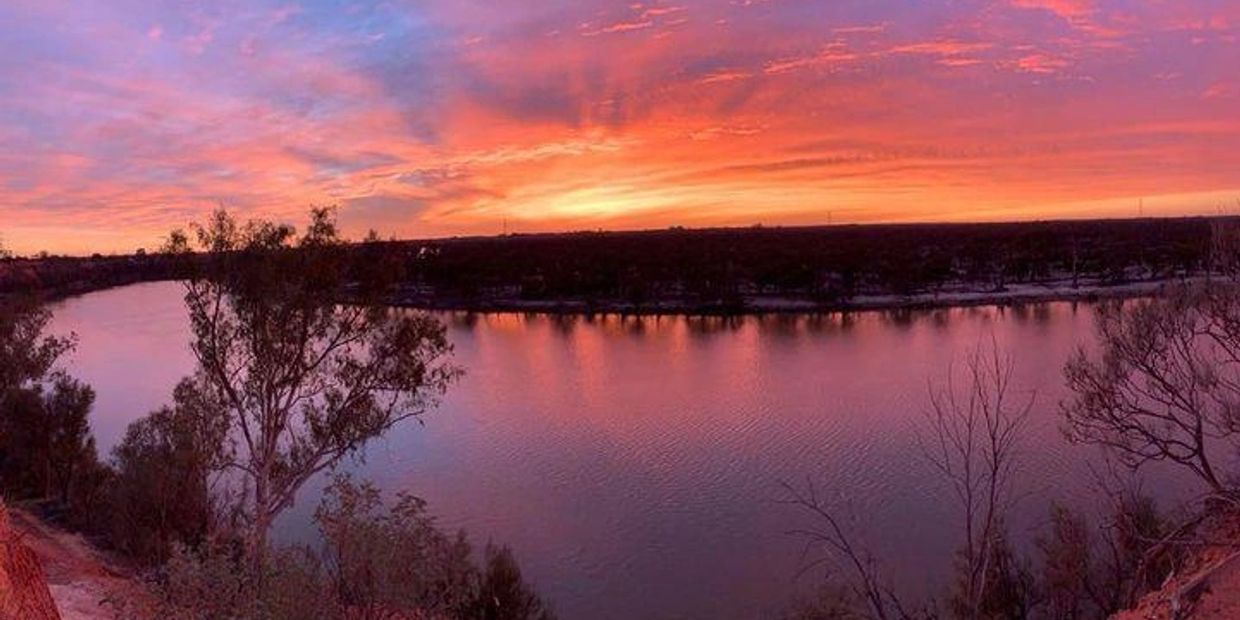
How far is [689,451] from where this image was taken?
18516 mm

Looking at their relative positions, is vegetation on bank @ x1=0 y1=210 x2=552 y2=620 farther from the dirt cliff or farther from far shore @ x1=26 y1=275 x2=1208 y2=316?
far shore @ x1=26 y1=275 x2=1208 y2=316

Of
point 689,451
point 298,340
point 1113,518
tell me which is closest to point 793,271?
point 689,451

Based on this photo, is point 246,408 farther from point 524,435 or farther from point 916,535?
point 916,535

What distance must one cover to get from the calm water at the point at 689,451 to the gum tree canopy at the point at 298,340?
1.92 metres

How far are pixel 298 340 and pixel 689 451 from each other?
7.94 meters

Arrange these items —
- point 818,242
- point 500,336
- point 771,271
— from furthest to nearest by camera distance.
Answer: point 818,242, point 771,271, point 500,336

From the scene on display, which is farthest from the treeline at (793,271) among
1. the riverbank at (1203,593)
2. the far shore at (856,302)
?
the riverbank at (1203,593)

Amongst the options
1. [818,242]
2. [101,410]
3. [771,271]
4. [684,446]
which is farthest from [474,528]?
[818,242]

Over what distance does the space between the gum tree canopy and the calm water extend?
1.92 metres

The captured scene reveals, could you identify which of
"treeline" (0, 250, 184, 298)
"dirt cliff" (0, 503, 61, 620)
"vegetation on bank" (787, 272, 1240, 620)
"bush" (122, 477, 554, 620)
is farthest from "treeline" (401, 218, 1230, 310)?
"dirt cliff" (0, 503, 61, 620)

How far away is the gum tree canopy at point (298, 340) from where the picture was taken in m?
13.2

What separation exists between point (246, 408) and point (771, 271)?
38.1 m

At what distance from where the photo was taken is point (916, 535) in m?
13.1

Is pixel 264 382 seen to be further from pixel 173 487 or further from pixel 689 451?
pixel 689 451
